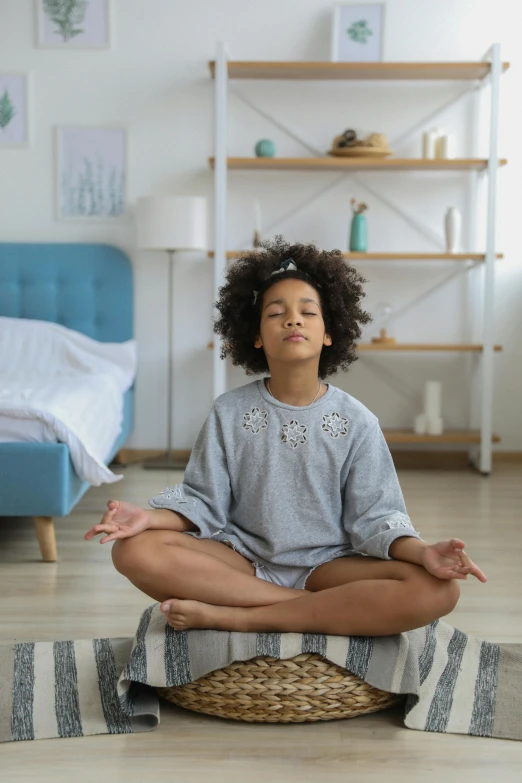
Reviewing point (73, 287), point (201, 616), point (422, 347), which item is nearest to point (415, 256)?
point (422, 347)

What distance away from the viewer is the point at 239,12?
4.33 metres

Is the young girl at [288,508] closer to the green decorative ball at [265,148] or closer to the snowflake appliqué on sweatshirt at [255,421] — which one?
the snowflake appliqué on sweatshirt at [255,421]

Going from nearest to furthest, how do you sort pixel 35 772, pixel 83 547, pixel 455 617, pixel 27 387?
pixel 35 772
pixel 455 617
pixel 83 547
pixel 27 387

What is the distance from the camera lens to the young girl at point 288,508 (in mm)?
1684

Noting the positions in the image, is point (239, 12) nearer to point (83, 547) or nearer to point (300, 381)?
point (83, 547)

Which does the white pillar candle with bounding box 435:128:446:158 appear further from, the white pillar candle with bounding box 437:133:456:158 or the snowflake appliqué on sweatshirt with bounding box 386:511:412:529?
the snowflake appliqué on sweatshirt with bounding box 386:511:412:529

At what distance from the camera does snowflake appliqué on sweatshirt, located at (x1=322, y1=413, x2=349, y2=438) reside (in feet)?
6.16

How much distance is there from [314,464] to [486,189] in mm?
2870

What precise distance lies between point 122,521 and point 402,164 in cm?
278

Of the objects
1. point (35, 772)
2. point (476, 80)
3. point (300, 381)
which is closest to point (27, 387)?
point (300, 381)

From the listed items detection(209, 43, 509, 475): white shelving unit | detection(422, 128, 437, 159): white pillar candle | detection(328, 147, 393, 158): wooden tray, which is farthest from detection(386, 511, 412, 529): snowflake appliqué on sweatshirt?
detection(422, 128, 437, 159): white pillar candle

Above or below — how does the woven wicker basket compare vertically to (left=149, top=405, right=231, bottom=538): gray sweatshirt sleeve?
below

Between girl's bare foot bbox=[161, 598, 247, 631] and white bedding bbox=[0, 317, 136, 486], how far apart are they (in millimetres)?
1161

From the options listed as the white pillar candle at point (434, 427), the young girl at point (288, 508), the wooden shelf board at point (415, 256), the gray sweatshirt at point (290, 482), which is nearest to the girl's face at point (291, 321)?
the young girl at point (288, 508)
